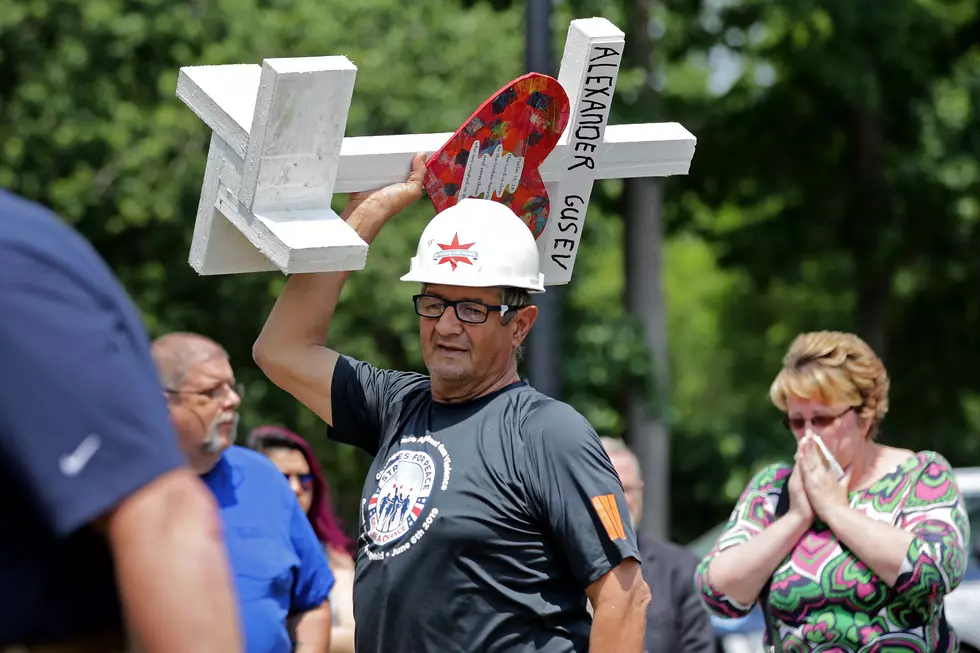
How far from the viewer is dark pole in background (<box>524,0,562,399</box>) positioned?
324 inches

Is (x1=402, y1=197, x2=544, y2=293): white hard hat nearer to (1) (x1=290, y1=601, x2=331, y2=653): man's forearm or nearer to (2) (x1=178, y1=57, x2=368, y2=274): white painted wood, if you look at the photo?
(2) (x1=178, y1=57, x2=368, y2=274): white painted wood

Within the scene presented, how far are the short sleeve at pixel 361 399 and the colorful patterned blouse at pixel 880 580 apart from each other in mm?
1319

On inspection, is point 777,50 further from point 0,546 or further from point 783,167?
point 0,546

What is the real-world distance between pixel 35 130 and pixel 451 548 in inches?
528

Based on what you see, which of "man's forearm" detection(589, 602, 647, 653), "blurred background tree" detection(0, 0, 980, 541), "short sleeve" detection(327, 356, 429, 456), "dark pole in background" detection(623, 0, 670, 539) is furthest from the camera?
"dark pole in background" detection(623, 0, 670, 539)

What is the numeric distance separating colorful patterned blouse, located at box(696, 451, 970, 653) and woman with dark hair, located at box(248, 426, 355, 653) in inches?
77.7

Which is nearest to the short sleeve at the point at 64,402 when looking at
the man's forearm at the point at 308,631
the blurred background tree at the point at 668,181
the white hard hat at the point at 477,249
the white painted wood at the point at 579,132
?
the white hard hat at the point at 477,249

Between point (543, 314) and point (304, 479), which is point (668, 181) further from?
point (304, 479)

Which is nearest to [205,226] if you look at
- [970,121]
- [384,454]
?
[384,454]

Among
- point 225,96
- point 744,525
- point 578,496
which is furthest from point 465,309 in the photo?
point 744,525

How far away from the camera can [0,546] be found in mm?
1586

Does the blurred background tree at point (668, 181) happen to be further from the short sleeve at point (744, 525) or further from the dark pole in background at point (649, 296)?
the short sleeve at point (744, 525)

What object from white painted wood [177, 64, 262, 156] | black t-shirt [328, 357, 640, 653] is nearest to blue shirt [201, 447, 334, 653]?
black t-shirt [328, 357, 640, 653]

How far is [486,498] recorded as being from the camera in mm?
3201
